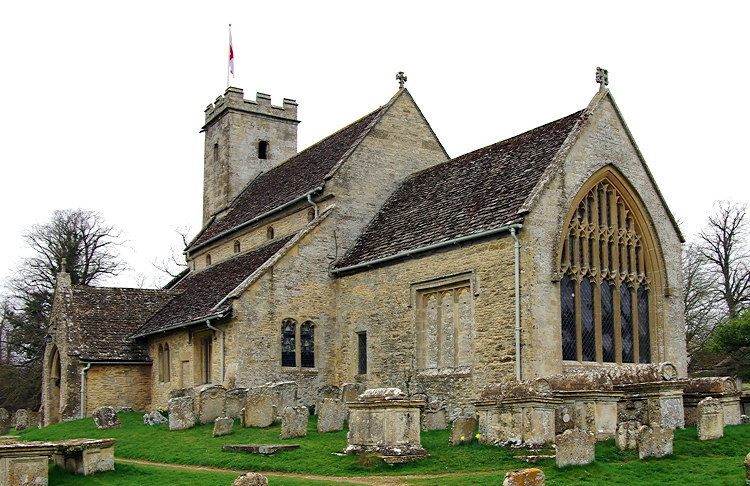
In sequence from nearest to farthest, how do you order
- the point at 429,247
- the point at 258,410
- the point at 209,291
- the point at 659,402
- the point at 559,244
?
the point at 659,402 < the point at 258,410 < the point at 559,244 < the point at 429,247 < the point at 209,291

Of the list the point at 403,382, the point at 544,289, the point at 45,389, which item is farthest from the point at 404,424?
the point at 45,389

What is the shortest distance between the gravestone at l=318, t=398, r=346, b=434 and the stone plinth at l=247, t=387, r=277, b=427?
2008mm

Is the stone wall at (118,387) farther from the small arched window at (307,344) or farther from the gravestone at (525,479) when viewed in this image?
the gravestone at (525,479)

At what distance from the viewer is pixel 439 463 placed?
1688cm

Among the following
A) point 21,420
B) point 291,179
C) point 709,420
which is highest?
point 291,179

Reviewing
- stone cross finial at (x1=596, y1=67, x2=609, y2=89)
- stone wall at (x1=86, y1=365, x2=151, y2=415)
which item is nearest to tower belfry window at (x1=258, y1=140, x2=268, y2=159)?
stone wall at (x1=86, y1=365, x2=151, y2=415)

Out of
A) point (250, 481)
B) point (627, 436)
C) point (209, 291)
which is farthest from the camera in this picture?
point (209, 291)

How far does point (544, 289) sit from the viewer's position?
23000 millimetres

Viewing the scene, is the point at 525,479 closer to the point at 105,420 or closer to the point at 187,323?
the point at 105,420

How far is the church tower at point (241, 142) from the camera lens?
4291 cm

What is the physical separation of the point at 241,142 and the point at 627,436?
98.7ft

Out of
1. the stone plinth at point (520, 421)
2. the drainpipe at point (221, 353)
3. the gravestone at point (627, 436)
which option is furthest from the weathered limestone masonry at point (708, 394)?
the drainpipe at point (221, 353)

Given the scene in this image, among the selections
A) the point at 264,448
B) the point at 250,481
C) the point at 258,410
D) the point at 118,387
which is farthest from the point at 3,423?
the point at 250,481

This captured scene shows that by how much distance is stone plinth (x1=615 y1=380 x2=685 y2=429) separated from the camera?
1828 cm
